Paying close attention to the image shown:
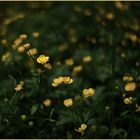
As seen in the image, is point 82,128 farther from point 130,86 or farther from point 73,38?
point 73,38

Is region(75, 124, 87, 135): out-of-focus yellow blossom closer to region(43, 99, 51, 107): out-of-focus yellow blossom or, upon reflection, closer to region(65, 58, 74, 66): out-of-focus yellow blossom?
region(43, 99, 51, 107): out-of-focus yellow blossom

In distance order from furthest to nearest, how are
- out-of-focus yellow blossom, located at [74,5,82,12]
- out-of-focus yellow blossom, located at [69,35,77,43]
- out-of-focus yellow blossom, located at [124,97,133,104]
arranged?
out-of-focus yellow blossom, located at [74,5,82,12]
out-of-focus yellow blossom, located at [69,35,77,43]
out-of-focus yellow blossom, located at [124,97,133,104]

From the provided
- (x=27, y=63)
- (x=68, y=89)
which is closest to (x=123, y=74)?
(x=68, y=89)

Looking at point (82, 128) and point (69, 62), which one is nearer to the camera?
point (82, 128)

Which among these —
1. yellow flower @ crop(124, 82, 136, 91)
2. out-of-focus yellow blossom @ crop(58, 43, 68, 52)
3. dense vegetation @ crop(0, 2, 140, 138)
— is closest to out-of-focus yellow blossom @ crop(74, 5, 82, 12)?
dense vegetation @ crop(0, 2, 140, 138)

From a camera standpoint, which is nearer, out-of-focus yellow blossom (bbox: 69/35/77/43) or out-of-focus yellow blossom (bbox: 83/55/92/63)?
out-of-focus yellow blossom (bbox: 83/55/92/63)

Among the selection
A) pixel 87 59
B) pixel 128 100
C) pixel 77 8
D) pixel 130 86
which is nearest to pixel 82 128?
pixel 128 100

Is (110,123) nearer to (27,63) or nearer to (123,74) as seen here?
(123,74)

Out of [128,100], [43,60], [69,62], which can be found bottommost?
[69,62]

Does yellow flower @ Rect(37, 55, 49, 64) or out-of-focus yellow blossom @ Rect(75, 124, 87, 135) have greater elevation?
yellow flower @ Rect(37, 55, 49, 64)

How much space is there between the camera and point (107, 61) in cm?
363

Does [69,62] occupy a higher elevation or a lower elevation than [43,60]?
lower

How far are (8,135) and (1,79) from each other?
677 mm

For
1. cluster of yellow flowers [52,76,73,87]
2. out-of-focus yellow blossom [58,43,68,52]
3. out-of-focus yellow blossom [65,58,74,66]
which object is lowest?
out-of-focus yellow blossom [65,58,74,66]
